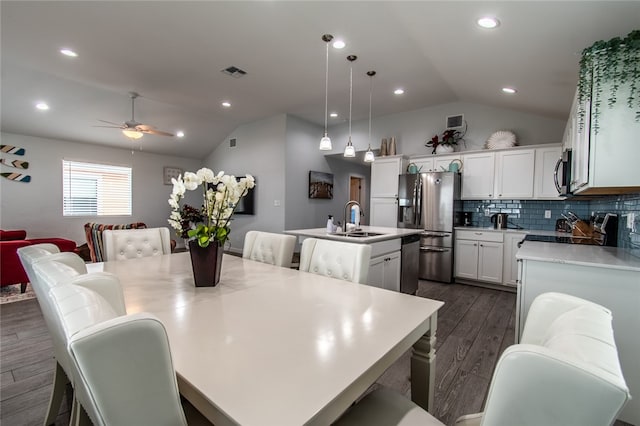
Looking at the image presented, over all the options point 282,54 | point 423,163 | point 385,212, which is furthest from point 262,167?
point 423,163

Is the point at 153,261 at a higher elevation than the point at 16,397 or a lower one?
higher

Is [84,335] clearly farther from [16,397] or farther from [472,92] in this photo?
[472,92]

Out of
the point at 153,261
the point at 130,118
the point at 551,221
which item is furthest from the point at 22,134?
the point at 551,221

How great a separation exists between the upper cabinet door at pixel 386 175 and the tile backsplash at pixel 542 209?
48.6 inches

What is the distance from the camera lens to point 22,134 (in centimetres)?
559

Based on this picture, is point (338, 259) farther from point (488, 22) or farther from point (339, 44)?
point (339, 44)

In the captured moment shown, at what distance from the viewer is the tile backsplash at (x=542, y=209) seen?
2.56 metres

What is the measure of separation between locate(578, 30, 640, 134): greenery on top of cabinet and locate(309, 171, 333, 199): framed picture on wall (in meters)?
4.92

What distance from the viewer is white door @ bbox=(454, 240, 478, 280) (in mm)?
4473

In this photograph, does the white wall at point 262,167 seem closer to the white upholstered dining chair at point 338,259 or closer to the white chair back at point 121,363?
the white upholstered dining chair at point 338,259

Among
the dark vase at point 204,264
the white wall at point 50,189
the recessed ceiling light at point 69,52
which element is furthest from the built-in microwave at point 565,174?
the white wall at point 50,189

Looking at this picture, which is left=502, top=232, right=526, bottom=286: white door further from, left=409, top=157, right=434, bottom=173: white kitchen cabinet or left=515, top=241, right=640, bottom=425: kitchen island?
left=515, top=241, right=640, bottom=425: kitchen island

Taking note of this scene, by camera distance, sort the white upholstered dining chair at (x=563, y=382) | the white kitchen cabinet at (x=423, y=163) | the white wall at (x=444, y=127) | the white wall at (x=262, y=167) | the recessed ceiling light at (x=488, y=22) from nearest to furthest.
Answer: the white upholstered dining chair at (x=563, y=382)
the recessed ceiling light at (x=488, y=22)
the white wall at (x=444, y=127)
the white kitchen cabinet at (x=423, y=163)
the white wall at (x=262, y=167)

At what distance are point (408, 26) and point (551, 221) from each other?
3.58 m
